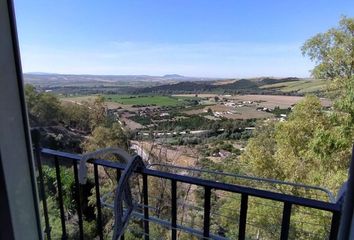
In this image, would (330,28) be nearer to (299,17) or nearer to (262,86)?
(299,17)

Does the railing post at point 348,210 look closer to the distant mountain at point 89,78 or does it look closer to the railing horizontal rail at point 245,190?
the railing horizontal rail at point 245,190

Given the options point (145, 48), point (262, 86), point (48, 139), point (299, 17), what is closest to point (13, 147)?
point (48, 139)

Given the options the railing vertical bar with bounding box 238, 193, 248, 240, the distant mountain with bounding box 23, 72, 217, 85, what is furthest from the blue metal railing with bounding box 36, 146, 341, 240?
the distant mountain with bounding box 23, 72, 217, 85

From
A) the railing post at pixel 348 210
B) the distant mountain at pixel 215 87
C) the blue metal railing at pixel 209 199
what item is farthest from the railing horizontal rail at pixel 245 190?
the distant mountain at pixel 215 87

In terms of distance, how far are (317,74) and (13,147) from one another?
7.35m

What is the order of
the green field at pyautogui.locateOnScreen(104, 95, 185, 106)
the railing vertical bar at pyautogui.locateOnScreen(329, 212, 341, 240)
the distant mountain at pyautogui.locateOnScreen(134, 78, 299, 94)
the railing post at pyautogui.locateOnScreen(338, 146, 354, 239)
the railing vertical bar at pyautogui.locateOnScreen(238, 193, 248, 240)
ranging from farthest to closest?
1. the green field at pyautogui.locateOnScreen(104, 95, 185, 106)
2. the distant mountain at pyautogui.locateOnScreen(134, 78, 299, 94)
3. the railing vertical bar at pyautogui.locateOnScreen(238, 193, 248, 240)
4. the railing vertical bar at pyautogui.locateOnScreen(329, 212, 341, 240)
5. the railing post at pyautogui.locateOnScreen(338, 146, 354, 239)

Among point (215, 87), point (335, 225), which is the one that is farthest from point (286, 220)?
point (215, 87)

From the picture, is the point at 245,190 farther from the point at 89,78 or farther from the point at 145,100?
the point at 145,100

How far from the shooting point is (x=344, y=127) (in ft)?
21.3

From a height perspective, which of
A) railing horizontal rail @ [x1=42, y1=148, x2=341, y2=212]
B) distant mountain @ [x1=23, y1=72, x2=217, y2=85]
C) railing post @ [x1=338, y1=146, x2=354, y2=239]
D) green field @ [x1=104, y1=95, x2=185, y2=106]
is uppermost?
distant mountain @ [x1=23, y1=72, x2=217, y2=85]

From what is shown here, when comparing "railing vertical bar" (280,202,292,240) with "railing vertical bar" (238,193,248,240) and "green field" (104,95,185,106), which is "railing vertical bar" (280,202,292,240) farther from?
"green field" (104,95,185,106)

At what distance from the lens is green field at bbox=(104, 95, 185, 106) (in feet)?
15.3

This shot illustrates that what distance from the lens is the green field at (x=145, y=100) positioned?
466cm

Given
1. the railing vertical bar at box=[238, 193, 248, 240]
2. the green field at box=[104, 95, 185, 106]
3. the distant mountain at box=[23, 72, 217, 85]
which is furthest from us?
the green field at box=[104, 95, 185, 106]
